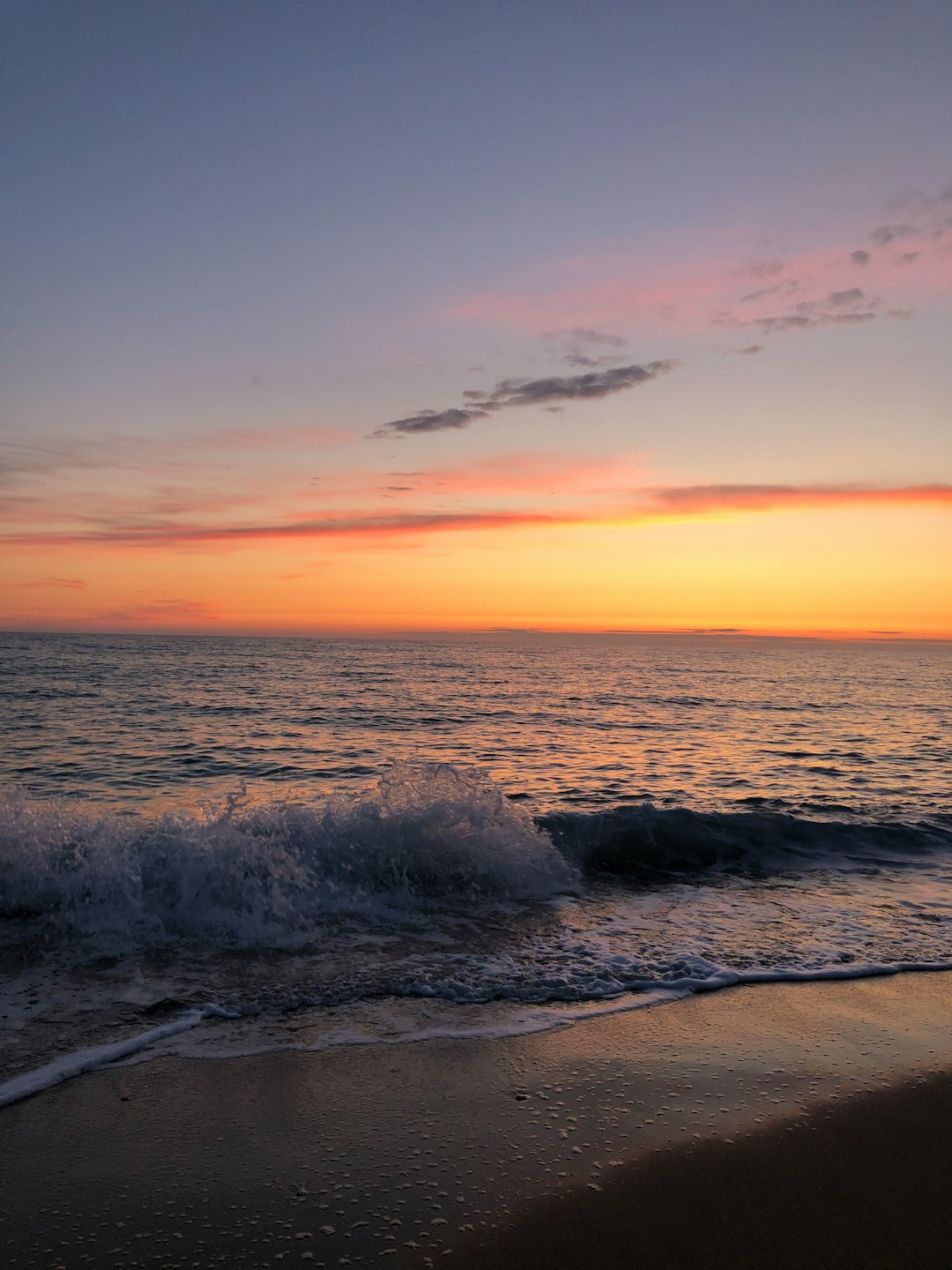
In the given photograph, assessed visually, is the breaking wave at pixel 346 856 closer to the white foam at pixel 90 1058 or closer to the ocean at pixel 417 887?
the ocean at pixel 417 887

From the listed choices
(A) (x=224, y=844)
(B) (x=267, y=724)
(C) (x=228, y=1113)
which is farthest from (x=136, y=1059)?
(B) (x=267, y=724)

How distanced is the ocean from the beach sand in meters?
0.55

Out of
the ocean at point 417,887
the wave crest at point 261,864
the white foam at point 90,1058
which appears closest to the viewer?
the white foam at point 90,1058

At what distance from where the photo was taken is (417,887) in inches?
354

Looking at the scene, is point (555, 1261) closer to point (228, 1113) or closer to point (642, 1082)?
point (642, 1082)

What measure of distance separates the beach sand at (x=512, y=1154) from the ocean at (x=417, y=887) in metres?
0.55

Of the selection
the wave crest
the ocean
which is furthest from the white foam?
the wave crest

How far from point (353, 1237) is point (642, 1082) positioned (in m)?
2.06

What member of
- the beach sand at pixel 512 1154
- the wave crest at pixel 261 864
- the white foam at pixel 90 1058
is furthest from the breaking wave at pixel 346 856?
the beach sand at pixel 512 1154

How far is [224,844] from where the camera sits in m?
8.72

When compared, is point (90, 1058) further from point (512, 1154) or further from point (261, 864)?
point (261, 864)

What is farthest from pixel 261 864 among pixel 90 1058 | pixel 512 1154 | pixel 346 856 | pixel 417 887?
pixel 512 1154

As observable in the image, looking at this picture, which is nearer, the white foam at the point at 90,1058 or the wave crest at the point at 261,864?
the white foam at the point at 90,1058

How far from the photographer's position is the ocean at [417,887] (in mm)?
5867
